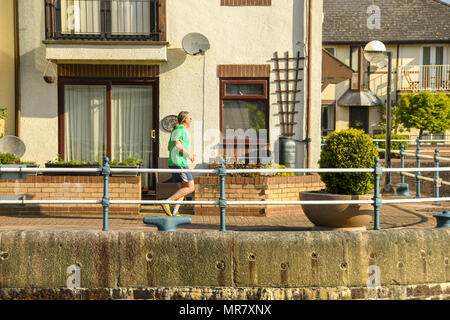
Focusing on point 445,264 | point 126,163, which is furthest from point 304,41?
point 445,264

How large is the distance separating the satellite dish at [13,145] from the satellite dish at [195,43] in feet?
12.8

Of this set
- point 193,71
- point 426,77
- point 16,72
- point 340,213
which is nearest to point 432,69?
point 426,77

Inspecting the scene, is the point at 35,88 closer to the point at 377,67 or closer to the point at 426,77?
the point at 377,67

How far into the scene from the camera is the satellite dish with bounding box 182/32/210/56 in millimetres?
12164

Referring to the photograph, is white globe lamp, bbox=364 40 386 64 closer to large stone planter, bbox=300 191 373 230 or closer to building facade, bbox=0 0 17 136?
large stone planter, bbox=300 191 373 230

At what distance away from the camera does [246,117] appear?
12.7 m

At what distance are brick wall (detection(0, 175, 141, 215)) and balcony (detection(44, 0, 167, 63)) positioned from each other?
2727mm

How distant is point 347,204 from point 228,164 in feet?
14.1

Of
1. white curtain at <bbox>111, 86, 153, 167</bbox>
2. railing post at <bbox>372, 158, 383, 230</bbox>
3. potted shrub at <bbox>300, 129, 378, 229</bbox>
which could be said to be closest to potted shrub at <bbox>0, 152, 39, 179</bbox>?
white curtain at <bbox>111, 86, 153, 167</bbox>

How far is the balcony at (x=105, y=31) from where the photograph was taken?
1200cm

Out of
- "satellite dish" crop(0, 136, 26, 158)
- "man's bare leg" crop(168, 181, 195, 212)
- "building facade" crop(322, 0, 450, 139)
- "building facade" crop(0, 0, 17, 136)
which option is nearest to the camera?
"man's bare leg" crop(168, 181, 195, 212)

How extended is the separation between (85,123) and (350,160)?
6554 millimetres

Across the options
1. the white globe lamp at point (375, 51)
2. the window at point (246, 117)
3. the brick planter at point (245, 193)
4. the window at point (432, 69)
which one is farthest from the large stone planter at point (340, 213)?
the window at point (432, 69)
